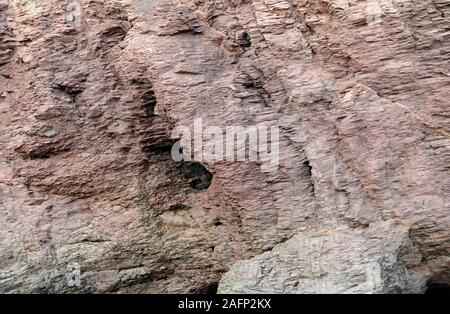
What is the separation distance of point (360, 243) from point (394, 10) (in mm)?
2388

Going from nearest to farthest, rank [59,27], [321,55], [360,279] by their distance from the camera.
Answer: [360,279]
[321,55]
[59,27]

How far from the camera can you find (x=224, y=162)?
6039 mm

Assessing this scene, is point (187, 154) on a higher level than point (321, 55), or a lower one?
lower

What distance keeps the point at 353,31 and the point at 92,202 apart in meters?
3.70

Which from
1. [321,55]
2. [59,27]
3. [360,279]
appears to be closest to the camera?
[360,279]

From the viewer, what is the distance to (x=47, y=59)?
642 centimetres

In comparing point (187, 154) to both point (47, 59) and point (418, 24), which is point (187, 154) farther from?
point (418, 24)

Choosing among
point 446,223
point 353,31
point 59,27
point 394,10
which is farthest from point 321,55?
point 59,27

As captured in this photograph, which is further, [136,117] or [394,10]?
[136,117]

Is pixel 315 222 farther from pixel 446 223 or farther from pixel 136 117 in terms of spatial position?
pixel 136 117

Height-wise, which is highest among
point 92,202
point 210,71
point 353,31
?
point 353,31

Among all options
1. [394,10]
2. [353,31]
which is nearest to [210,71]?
[353,31]

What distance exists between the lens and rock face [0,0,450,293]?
5.64 meters

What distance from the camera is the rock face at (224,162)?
5.64 m
